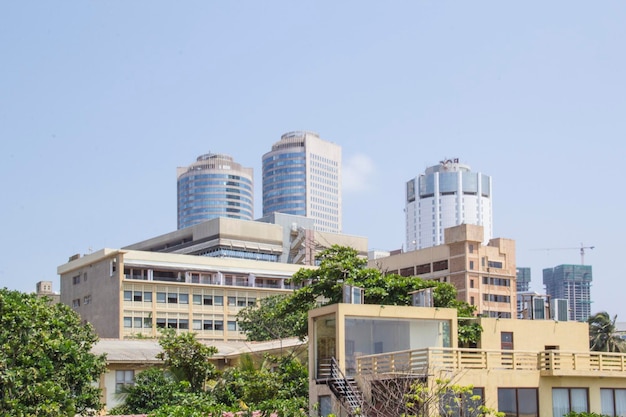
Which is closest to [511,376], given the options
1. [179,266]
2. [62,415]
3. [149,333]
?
[62,415]

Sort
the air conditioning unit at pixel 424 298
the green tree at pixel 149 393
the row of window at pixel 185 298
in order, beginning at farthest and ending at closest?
the row of window at pixel 185 298 < the green tree at pixel 149 393 < the air conditioning unit at pixel 424 298

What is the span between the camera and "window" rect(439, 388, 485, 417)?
94.8 feet

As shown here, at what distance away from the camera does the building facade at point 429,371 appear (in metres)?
30.0

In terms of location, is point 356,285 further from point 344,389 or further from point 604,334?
point 604,334

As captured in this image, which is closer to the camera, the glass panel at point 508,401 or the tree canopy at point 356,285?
the glass panel at point 508,401

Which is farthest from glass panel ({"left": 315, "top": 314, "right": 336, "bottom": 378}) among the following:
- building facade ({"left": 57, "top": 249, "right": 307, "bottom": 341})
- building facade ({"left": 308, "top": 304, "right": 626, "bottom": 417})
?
building facade ({"left": 57, "top": 249, "right": 307, "bottom": 341})

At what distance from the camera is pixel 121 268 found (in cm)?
10112

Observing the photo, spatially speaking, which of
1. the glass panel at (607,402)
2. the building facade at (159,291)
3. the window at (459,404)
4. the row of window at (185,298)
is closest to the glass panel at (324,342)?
the window at (459,404)

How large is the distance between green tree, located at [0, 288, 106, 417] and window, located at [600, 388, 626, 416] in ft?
63.9

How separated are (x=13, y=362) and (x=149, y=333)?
64.9 meters

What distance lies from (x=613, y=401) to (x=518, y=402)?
4.23 m

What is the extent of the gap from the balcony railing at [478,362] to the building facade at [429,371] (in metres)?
0.03

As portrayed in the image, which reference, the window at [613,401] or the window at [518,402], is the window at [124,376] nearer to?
the window at [518,402]

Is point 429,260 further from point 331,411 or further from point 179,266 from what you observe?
point 331,411
